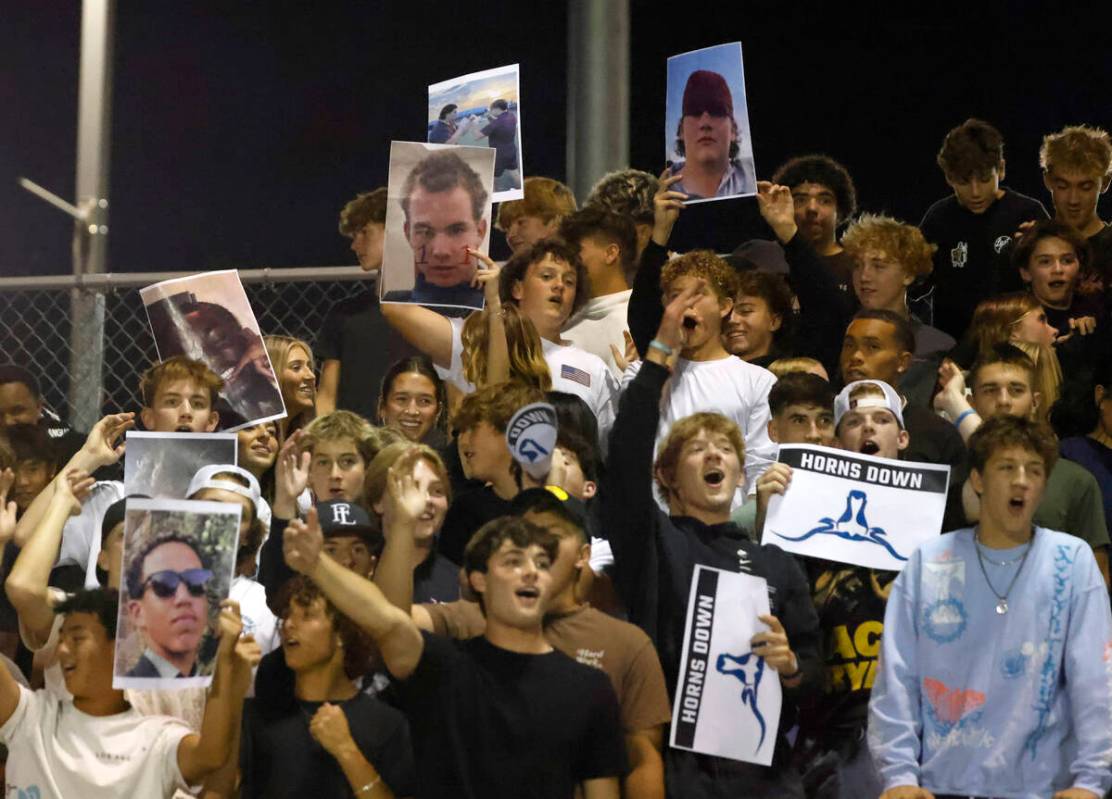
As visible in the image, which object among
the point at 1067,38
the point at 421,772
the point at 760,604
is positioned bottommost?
the point at 421,772

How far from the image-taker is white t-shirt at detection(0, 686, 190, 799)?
19.0 feet

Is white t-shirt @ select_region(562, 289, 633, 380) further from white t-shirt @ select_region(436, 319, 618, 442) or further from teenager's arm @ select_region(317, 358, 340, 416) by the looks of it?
teenager's arm @ select_region(317, 358, 340, 416)

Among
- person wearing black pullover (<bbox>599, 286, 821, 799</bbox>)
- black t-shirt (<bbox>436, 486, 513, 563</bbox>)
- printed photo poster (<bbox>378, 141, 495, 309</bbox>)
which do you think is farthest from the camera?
printed photo poster (<bbox>378, 141, 495, 309</bbox>)

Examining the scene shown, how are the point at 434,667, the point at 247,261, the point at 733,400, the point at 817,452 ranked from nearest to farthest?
the point at 434,667
the point at 817,452
the point at 733,400
the point at 247,261

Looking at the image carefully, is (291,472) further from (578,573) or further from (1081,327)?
(1081,327)

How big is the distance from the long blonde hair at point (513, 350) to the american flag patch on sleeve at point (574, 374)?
0.09m

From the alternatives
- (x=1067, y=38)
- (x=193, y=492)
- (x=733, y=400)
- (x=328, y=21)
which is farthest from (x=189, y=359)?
(x=328, y=21)

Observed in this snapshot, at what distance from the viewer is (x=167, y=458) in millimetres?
6633

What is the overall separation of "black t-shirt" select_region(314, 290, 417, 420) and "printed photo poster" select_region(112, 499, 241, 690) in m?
1.78

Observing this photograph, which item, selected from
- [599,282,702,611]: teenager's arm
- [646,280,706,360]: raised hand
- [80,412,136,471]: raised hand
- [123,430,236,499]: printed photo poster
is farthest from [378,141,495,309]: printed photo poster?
[599,282,702,611]: teenager's arm

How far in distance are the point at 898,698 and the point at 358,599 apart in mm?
1375

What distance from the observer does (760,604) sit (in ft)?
19.3

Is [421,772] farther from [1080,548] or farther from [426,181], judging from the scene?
[426,181]

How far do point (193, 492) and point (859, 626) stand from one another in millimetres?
1871
